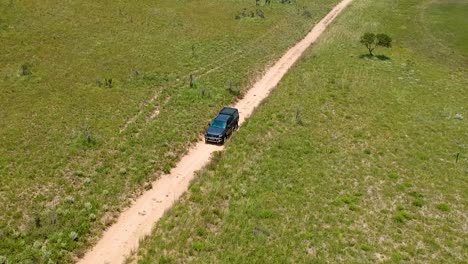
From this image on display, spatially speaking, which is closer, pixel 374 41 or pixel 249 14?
pixel 374 41

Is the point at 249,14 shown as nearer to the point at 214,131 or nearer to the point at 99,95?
the point at 99,95

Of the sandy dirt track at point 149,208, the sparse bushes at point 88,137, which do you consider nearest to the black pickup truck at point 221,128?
the sandy dirt track at point 149,208

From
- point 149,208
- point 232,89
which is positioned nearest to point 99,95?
point 232,89

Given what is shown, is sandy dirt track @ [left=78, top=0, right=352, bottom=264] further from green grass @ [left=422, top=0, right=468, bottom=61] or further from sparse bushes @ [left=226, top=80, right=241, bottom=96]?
green grass @ [left=422, top=0, right=468, bottom=61]

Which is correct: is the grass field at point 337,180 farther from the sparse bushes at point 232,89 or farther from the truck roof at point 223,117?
the sparse bushes at point 232,89

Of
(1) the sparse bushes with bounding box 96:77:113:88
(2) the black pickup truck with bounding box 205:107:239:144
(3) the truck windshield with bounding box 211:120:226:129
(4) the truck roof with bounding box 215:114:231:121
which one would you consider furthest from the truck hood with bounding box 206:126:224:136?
(1) the sparse bushes with bounding box 96:77:113:88

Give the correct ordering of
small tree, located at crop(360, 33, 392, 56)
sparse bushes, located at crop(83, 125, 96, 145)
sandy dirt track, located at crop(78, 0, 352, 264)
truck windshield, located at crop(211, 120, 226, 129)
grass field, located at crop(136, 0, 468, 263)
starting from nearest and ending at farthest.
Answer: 1. sandy dirt track, located at crop(78, 0, 352, 264)
2. grass field, located at crop(136, 0, 468, 263)
3. sparse bushes, located at crop(83, 125, 96, 145)
4. truck windshield, located at crop(211, 120, 226, 129)
5. small tree, located at crop(360, 33, 392, 56)
